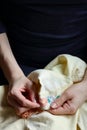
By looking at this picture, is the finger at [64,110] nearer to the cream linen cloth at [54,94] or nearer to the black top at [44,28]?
the cream linen cloth at [54,94]

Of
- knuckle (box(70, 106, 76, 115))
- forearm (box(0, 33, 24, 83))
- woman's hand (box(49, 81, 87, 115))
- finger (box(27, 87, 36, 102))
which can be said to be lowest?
knuckle (box(70, 106, 76, 115))

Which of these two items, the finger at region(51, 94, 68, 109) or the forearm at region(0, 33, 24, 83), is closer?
the finger at region(51, 94, 68, 109)

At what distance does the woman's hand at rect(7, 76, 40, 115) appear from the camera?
97 centimetres

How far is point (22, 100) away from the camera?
3.18 feet

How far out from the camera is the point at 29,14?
1.13m

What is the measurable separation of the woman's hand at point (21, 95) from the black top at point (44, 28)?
167mm

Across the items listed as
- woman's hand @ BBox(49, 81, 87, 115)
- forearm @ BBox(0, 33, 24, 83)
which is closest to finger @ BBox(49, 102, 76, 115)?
woman's hand @ BBox(49, 81, 87, 115)

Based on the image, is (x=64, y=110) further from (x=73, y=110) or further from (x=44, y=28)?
(x=44, y=28)

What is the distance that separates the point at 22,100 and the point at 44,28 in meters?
0.29

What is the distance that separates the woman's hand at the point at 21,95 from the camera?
97 centimetres

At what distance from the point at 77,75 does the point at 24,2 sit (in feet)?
0.99

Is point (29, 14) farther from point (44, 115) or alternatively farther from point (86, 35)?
point (44, 115)

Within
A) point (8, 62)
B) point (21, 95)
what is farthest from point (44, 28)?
point (21, 95)

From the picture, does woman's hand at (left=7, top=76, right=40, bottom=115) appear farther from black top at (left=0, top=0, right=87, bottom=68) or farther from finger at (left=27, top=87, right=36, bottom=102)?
black top at (left=0, top=0, right=87, bottom=68)
